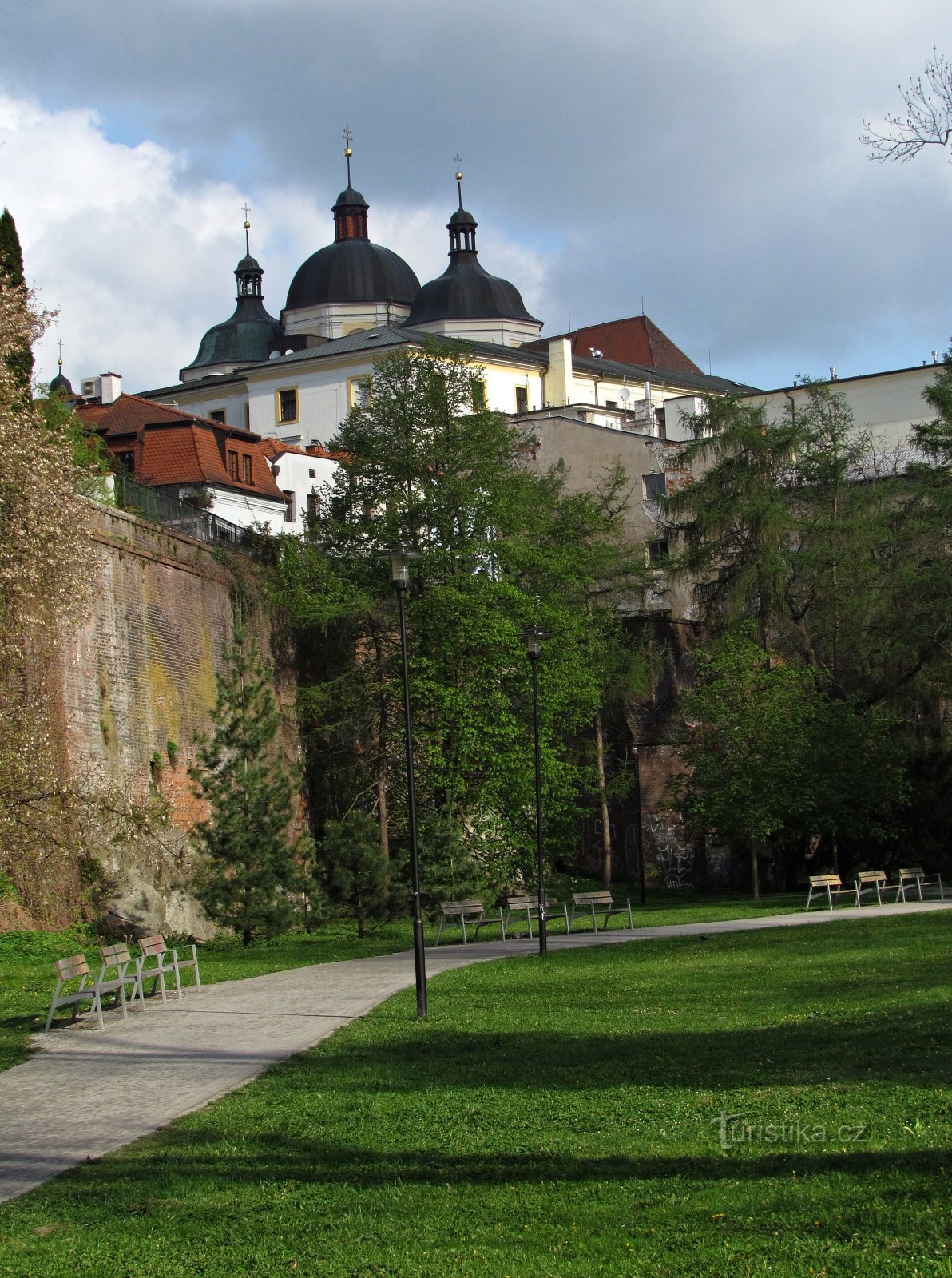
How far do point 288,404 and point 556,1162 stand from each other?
72.1m

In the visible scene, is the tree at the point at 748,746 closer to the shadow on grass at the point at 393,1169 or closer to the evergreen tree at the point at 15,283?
the evergreen tree at the point at 15,283

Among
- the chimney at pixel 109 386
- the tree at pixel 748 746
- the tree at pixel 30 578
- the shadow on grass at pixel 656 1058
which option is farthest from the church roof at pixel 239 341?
the shadow on grass at pixel 656 1058

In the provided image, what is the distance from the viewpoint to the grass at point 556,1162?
21.5 feet

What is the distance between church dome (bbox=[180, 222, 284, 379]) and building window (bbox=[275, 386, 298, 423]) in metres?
11.3

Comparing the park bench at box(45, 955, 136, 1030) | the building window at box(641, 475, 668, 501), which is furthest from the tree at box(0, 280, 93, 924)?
the building window at box(641, 475, 668, 501)

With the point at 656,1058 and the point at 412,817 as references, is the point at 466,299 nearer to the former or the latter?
the point at 412,817

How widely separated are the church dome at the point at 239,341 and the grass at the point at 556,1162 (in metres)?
80.3

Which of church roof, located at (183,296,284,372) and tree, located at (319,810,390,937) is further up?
church roof, located at (183,296,284,372)

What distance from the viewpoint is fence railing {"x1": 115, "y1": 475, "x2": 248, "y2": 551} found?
98.6 ft

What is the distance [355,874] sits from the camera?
2864 cm

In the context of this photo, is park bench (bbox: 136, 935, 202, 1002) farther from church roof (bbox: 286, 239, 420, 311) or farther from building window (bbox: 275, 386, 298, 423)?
church roof (bbox: 286, 239, 420, 311)

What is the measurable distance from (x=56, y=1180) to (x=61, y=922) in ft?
49.8

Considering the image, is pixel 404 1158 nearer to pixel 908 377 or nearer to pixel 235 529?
pixel 235 529

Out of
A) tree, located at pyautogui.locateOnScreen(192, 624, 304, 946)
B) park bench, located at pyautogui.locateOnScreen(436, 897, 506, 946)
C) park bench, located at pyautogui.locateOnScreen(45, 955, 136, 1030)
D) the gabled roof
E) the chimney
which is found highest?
the chimney
